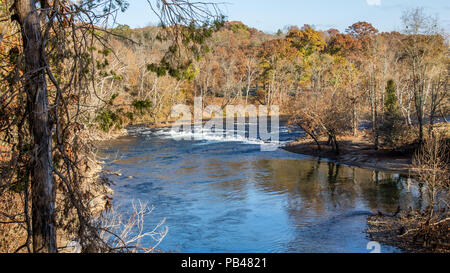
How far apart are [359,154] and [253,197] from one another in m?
12.4

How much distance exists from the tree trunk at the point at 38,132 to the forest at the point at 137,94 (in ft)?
0.05

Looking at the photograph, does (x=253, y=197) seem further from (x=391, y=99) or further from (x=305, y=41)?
(x=305, y=41)

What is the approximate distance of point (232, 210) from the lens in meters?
18.7

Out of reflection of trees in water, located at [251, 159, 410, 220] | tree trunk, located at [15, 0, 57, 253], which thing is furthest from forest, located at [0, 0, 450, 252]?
reflection of trees in water, located at [251, 159, 410, 220]

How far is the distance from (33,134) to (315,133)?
28.5m

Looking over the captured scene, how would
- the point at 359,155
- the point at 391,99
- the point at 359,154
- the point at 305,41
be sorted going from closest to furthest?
the point at 359,155
the point at 359,154
the point at 391,99
the point at 305,41

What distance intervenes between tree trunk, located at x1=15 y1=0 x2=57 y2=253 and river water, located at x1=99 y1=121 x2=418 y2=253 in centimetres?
864

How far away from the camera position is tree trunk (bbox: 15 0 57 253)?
5.80 m

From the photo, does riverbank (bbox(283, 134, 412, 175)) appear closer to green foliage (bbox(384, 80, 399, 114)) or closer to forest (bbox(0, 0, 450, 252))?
forest (bbox(0, 0, 450, 252))

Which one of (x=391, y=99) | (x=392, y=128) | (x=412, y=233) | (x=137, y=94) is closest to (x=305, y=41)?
(x=137, y=94)

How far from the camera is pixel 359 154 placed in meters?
29.8

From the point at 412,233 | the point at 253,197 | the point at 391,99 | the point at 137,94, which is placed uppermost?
the point at 137,94

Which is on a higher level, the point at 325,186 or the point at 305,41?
the point at 305,41

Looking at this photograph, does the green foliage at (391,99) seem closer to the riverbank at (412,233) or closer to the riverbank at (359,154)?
the riverbank at (359,154)
